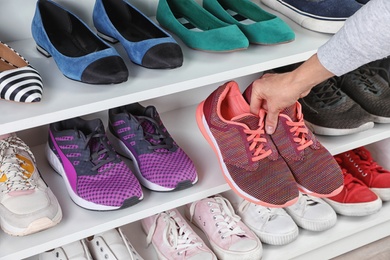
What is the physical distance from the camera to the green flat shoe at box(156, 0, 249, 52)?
4.11 ft

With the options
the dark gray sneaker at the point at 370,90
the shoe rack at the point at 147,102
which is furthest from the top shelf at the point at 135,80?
the dark gray sneaker at the point at 370,90

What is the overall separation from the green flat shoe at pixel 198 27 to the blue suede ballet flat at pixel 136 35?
49 millimetres

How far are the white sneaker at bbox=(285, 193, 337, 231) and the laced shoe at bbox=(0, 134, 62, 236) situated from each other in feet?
2.10

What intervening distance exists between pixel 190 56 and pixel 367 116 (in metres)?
0.55

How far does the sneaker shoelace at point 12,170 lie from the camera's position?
1216 mm

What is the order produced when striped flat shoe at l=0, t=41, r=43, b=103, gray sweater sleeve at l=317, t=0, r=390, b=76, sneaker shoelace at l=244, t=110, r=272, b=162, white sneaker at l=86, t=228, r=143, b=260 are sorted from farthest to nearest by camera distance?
1. white sneaker at l=86, t=228, r=143, b=260
2. sneaker shoelace at l=244, t=110, r=272, b=162
3. striped flat shoe at l=0, t=41, r=43, b=103
4. gray sweater sleeve at l=317, t=0, r=390, b=76

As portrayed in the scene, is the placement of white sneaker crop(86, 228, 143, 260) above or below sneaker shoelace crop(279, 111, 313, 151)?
below

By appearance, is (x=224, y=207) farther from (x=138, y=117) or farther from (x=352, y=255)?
(x=352, y=255)

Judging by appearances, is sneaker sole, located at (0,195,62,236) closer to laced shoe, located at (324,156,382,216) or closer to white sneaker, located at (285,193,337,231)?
white sneaker, located at (285,193,337,231)

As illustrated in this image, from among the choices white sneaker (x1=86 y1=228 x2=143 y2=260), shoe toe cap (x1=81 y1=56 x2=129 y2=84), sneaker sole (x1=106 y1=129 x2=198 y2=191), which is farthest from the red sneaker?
white sneaker (x1=86 y1=228 x2=143 y2=260)

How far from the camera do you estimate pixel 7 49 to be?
117cm

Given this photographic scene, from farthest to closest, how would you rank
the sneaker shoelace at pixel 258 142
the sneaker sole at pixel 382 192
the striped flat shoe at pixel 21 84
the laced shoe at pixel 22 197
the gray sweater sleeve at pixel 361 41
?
1. the sneaker sole at pixel 382 192
2. the sneaker shoelace at pixel 258 142
3. the laced shoe at pixel 22 197
4. the striped flat shoe at pixel 21 84
5. the gray sweater sleeve at pixel 361 41

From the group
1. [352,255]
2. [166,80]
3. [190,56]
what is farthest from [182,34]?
[352,255]

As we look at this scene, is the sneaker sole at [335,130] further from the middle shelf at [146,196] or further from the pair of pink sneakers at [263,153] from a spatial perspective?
the pair of pink sneakers at [263,153]
